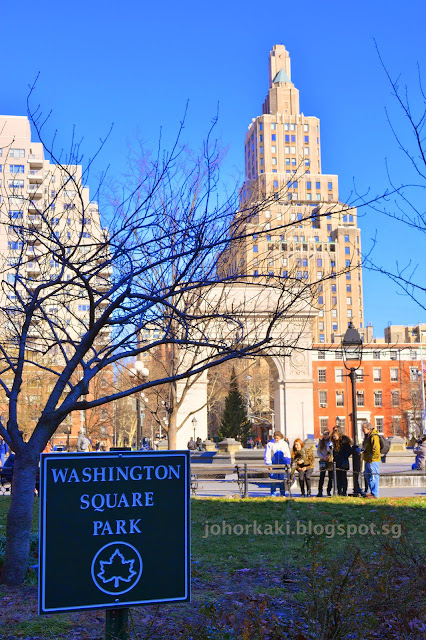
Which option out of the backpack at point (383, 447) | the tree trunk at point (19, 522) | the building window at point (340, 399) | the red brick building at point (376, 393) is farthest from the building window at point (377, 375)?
the tree trunk at point (19, 522)

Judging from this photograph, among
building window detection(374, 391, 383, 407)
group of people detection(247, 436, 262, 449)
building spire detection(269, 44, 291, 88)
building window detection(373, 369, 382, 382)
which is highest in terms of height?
building spire detection(269, 44, 291, 88)

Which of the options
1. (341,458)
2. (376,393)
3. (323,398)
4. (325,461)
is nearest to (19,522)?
(341,458)

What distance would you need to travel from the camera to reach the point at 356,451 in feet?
59.0

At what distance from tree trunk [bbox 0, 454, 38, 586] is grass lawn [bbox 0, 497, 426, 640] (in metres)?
0.17

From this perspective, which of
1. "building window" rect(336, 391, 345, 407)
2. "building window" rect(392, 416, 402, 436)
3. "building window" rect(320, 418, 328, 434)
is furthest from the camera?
"building window" rect(320, 418, 328, 434)

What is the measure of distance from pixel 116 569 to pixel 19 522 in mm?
3428

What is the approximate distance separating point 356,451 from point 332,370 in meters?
75.3

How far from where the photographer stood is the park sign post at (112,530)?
12.2 ft

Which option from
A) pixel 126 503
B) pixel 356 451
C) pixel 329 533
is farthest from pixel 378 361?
pixel 126 503

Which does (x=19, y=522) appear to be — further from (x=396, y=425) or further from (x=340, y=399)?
(x=396, y=425)

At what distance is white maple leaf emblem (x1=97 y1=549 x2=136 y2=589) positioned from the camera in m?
3.75

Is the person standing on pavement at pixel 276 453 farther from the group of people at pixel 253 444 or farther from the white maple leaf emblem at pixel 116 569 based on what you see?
the group of people at pixel 253 444

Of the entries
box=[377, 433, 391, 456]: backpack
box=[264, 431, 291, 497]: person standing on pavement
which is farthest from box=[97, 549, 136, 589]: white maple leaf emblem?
box=[264, 431, 291, 497]: person standing on pavement

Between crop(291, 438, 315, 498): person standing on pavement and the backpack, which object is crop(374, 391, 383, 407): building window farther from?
crop(291, 438, 315, 498): person standing on pavement
